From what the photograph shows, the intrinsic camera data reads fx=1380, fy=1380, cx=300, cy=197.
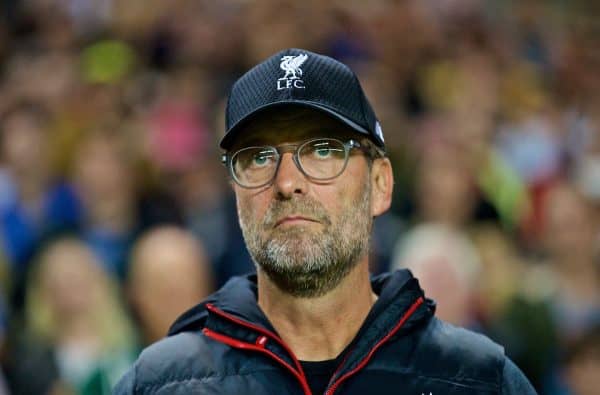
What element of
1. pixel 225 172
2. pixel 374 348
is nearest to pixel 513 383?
pixel 374 348

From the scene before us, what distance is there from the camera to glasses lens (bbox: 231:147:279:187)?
348 centimetres

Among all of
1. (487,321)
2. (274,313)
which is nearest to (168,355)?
(274,313)

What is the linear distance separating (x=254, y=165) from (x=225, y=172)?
4774 millimetres

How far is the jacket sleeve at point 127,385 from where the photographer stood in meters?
3.42

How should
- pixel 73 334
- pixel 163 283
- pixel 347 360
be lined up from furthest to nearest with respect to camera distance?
pixel 73 334 < pixel 163 283 < pixel 347 360

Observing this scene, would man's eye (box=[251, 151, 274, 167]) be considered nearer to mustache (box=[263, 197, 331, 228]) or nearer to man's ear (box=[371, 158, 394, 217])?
mustache (box=[263, 197, 331, 228])

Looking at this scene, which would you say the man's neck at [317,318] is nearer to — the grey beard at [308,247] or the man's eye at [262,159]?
the grey beard at [308,247]

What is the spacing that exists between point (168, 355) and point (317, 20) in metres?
6.76

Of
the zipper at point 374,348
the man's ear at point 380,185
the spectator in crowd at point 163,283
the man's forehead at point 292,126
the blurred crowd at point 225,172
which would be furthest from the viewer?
the blurred crowd at point 225,172

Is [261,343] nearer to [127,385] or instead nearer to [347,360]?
[347,360]

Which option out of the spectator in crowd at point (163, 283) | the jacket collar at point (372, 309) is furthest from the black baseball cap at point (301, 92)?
the spectator in crowd at point (163, 283)

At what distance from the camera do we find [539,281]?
705 cm

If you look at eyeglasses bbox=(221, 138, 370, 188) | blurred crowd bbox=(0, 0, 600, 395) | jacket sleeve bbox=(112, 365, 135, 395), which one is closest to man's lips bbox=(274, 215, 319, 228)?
eyeglasses bbox=(221, 138, 370, 188)

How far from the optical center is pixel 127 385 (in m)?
3.44
